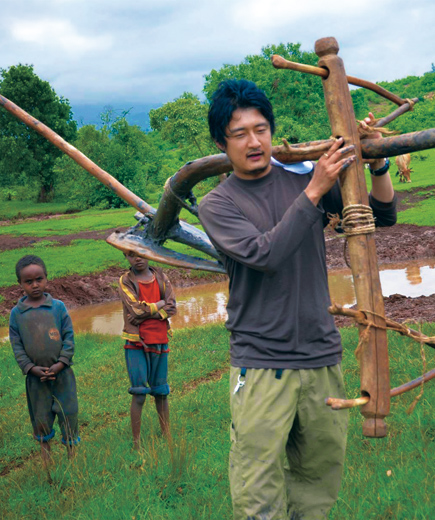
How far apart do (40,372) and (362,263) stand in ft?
11.2

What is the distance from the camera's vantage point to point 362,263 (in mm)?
2391

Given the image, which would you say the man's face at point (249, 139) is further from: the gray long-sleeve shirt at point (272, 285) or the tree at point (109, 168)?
the tree at point (109, 168)

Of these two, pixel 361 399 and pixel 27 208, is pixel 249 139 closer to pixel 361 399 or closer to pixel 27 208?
pixel 361 399

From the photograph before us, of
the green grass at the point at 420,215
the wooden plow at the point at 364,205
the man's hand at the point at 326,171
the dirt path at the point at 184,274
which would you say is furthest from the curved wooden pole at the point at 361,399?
the green grass at the point at 420,215

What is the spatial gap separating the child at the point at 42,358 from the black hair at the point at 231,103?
2947 millimetres

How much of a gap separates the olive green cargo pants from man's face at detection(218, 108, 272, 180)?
31.8 inches

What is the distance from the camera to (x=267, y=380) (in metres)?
2.57

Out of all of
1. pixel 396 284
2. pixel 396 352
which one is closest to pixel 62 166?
pixel 396 284

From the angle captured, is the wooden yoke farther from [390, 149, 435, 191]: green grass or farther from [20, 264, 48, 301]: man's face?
[390, 149, 435, 191]: green grass

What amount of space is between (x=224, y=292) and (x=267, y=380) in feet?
46.1

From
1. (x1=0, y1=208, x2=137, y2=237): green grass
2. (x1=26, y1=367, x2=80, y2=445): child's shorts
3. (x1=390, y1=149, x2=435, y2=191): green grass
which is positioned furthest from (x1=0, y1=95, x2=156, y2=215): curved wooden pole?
(x1=390, y1=149, x2=435, y2=191): green grass

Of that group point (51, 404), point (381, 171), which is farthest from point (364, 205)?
point (51, 404)

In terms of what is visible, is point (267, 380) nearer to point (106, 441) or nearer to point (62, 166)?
point (106, 441)

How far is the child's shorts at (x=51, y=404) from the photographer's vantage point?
205 inches
